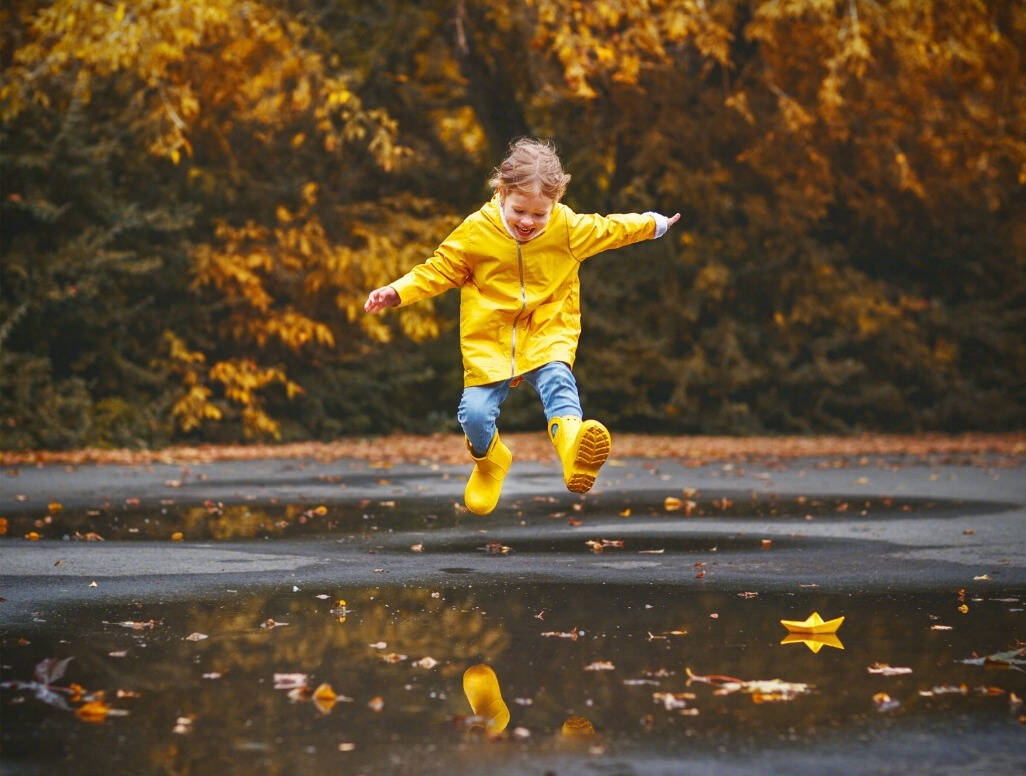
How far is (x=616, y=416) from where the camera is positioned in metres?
20.6

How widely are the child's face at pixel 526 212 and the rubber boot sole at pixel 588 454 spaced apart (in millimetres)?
950

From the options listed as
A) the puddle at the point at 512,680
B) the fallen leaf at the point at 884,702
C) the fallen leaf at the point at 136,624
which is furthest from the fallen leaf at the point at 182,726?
the fallen leaf at the point at 884,702

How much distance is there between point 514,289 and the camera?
7309 mm

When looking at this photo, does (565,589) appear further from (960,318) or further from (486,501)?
(960,318)

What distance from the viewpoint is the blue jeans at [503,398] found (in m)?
7.24

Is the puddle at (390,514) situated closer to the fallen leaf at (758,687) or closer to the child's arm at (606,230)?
the child's arm at (606,230)

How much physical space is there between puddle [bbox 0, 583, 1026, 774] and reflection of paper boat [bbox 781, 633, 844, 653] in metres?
0.02

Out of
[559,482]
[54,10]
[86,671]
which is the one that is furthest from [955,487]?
[54,10]

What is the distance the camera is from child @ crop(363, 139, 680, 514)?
7172mm

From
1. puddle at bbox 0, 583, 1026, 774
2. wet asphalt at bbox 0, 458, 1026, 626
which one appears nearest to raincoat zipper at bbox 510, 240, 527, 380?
wet asphalt at bbox 0, 458, 1026, 626

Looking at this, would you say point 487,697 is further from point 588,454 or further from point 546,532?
point 546,532

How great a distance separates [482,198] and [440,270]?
13.8m

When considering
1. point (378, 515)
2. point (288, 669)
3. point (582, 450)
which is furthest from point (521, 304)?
point (378, 515)

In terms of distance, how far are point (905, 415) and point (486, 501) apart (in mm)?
14716
